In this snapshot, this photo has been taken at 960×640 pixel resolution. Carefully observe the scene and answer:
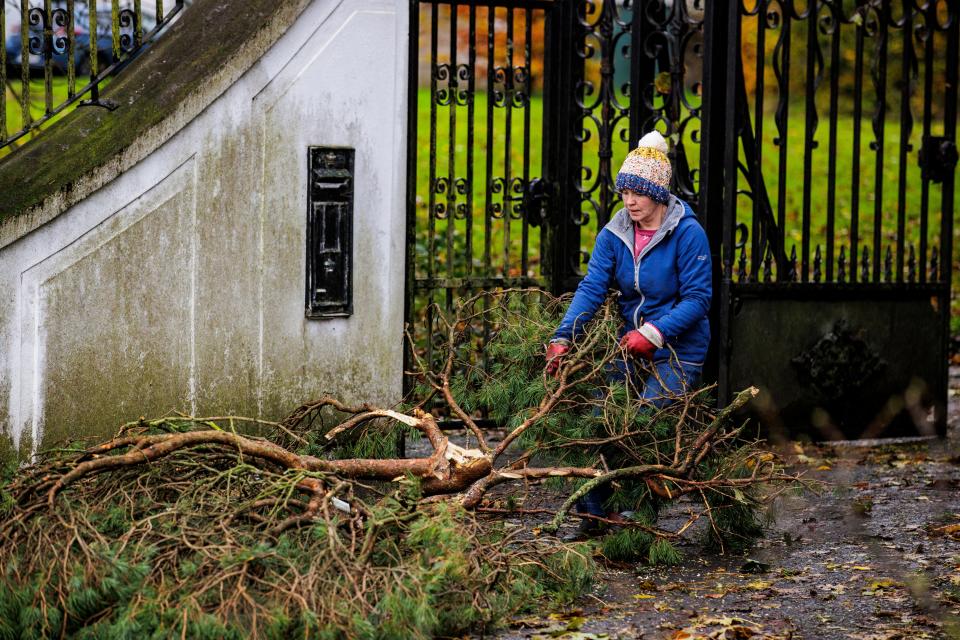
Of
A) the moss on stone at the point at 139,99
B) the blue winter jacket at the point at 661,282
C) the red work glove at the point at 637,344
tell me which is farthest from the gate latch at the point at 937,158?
the moss on stone at the point at 139,99

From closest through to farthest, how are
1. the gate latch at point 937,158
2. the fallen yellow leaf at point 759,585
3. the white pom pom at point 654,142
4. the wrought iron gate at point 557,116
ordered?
the fallen yellow leaf at point 759,585 < the white pom pom at point 654,142 < the wrought iron gate at point 557,116 < the gate latch at point 937,158

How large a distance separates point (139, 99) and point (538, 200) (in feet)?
8.92

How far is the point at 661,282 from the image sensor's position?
5.69 metres

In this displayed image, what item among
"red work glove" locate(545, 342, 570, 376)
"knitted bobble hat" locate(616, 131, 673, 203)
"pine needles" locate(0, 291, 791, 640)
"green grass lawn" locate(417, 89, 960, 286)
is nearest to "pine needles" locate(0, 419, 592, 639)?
"pine needles" locate(0, 291, 791, 640)

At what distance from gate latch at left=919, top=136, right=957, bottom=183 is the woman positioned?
3043 millimetres

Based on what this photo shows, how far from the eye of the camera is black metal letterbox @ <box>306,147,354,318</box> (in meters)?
6.17

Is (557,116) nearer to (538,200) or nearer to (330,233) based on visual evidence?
(538,200)

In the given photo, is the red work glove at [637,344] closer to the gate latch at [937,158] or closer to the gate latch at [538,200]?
the gate latch at [538,200]

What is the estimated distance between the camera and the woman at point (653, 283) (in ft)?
18.2

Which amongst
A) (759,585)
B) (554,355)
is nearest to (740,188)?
(554,355)

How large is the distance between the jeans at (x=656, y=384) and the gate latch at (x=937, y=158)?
10.6ft

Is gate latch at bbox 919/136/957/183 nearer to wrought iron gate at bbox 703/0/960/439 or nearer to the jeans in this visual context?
wrought iron gate at bbox 703/0/960/439

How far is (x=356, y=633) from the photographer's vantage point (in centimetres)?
384

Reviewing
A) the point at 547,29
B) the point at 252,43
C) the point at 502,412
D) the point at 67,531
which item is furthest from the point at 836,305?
the point at 67,531
